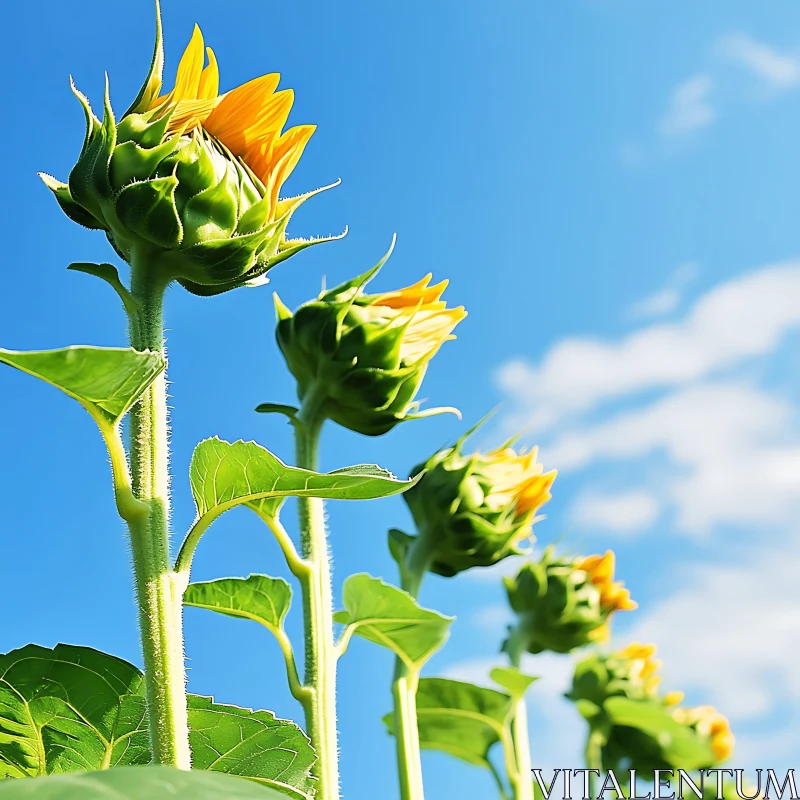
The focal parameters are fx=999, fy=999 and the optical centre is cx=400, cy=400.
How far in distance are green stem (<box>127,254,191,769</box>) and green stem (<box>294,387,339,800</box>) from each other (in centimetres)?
49

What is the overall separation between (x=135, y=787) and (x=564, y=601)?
3158 mm

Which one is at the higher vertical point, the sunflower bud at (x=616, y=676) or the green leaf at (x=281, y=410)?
the sunflower bud at (x=616, y=676)

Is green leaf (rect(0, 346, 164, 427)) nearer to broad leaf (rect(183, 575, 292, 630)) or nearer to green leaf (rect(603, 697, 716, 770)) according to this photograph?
broad leaf (rect(183, 575, 292, 630))

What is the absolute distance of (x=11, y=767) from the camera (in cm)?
138

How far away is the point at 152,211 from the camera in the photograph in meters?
1.08

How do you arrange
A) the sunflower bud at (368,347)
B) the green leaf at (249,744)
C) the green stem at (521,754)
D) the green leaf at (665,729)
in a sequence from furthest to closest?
the green leaf at (665,729), the green stem at (521,754), the sunflower bud at (368,347), the green leaf at (249,744)

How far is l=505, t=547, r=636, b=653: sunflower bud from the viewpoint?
343 centimetres

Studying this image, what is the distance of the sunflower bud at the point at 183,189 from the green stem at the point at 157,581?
10 cm

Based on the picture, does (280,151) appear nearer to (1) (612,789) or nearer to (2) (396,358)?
(2) (396,358)

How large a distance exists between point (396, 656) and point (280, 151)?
4.12ft

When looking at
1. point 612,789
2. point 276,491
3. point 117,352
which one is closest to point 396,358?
point 276,491

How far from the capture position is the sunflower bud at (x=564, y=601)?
3434 millimetres

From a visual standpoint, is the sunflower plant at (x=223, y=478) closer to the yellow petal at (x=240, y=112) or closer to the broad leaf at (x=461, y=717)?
the yellow petal at (x=240, y=112)

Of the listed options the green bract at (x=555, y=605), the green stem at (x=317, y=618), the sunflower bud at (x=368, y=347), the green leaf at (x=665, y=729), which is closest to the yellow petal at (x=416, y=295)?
the sunflower bud at (x=368, y=347)
